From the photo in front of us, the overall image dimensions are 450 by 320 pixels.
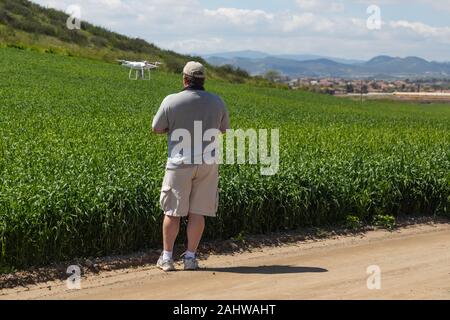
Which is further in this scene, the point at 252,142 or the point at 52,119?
the point at 52,119

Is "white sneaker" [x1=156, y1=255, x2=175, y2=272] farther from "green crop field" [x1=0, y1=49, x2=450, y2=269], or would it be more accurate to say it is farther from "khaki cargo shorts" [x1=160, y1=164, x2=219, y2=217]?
"green crop field" [x1=0, y1=49, x2=450, y2=269]

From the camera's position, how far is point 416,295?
6.26 m

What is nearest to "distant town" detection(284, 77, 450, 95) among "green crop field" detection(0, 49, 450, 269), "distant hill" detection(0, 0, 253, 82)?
"distant hill" detection(0, 0, 253, 82)

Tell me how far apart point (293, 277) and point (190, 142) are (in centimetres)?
176

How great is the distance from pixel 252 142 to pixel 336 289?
278 inches

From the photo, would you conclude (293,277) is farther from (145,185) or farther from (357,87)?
(357,87)

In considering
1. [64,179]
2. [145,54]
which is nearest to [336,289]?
[64,179]

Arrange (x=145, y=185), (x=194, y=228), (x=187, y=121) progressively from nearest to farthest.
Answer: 1. (x=187, y=121)
2. (x=194, y=228)
3. (x=145, y=185)

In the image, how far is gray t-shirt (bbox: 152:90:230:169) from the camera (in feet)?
22.0

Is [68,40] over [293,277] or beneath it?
over

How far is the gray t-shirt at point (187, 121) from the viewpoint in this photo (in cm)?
669

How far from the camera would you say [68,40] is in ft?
197

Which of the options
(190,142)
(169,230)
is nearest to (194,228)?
(169,230)
